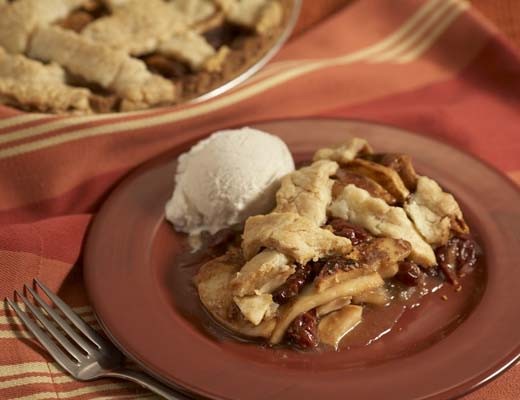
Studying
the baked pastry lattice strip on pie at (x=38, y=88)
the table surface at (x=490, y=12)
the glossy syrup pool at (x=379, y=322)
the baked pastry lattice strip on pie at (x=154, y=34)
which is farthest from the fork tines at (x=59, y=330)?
the table surface at (x=490, y=12)

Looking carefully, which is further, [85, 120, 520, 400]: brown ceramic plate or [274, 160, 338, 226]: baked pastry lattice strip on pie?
[274, 160, 338, 226]: baked pastry lattice strip on pie

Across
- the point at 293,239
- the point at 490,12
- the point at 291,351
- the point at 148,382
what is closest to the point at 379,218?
the point at 293,239

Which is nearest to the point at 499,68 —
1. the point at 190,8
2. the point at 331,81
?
the point at 331,81

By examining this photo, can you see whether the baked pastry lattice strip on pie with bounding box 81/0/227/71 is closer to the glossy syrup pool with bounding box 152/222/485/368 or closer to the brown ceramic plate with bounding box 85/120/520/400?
the brown ceramic plate with bounding box 85/120/520/400

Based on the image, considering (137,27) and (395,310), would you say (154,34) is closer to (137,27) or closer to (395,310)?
(137,27)

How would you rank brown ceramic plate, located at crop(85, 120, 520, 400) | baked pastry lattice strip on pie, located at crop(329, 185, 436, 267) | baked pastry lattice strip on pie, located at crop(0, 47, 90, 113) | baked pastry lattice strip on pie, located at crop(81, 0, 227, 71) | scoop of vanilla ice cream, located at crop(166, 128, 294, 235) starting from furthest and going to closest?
baked pastry lattice strip on pie, located at crop(81, 0, 227, 71) → baked pastry lattice strip on pie, located at crop(0, 47, 90, 113) → scoop of vanilla ice cream, located at crop(166, 128, 294, 235) → baked pastry lattice strip on pie, located at crop(329, 185, 436, 267) → brown ceramic plate, located at crop(85, 120, 520, 400)

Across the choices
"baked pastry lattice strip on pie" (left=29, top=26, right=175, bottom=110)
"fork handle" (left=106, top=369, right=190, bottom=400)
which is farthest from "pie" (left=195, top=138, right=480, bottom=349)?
"baked pastry lattice strip on pie" (left=29, top=26, right=175, bottom=110)

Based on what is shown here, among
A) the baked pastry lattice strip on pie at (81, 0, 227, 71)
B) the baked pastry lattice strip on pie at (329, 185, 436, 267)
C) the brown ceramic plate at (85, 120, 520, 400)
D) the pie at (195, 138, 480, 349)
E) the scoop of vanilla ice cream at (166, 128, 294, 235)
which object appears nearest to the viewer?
the brown ceramic plate at (85, 120, 520, 400)
